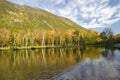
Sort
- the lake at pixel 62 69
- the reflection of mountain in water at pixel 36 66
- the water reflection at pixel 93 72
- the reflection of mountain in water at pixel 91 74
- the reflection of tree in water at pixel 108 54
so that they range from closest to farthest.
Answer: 1. the reflection of mountain in water at pixel 91 74
2. the water reflection at pixel 93 72
3. the lake at pixel 62 69
4. the reflection of mountain in water at pixel 36 66
5. the reflection of tree in water at pixel 108 54

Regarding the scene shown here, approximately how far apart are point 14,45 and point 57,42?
49387mm

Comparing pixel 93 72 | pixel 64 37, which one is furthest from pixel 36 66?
pixel 64 37

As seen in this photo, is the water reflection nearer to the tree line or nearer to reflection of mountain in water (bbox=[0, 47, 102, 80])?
reflection of mountain in water (bbox=[0, 47, 102, 80])

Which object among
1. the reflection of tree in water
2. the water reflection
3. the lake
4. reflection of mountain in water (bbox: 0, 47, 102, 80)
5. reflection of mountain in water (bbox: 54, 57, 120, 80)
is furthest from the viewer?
the reflection of tree in water

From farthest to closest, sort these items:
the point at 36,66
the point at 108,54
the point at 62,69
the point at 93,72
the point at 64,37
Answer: the point at 64,37 < the point at 108,54 < the point at 36,66 < the point at 62,69 < the point at 93,72

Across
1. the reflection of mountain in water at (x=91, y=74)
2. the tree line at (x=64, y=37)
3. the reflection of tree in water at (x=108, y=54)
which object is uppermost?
the tree line at (x=64, y=37)

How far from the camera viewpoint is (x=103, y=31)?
177 metres

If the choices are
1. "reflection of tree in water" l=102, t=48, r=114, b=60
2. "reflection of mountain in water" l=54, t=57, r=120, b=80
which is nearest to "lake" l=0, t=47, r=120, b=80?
"reflection of mountain in water" l=54, t=57, r=120, b=80

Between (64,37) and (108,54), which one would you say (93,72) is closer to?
(108,54)

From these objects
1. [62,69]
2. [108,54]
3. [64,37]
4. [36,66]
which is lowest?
[36,66]

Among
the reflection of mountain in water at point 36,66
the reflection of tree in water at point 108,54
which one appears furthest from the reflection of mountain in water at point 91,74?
the reflection of tree in water at point 108,54

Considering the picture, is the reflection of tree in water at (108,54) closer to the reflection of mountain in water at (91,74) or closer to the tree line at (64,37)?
the reflection of mountain in water at (91,74)

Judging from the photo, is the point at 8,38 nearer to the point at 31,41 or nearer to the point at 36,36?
the point at 31,41

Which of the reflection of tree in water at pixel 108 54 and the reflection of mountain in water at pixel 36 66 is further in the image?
the reflection of tree in water at pixel 108 54
